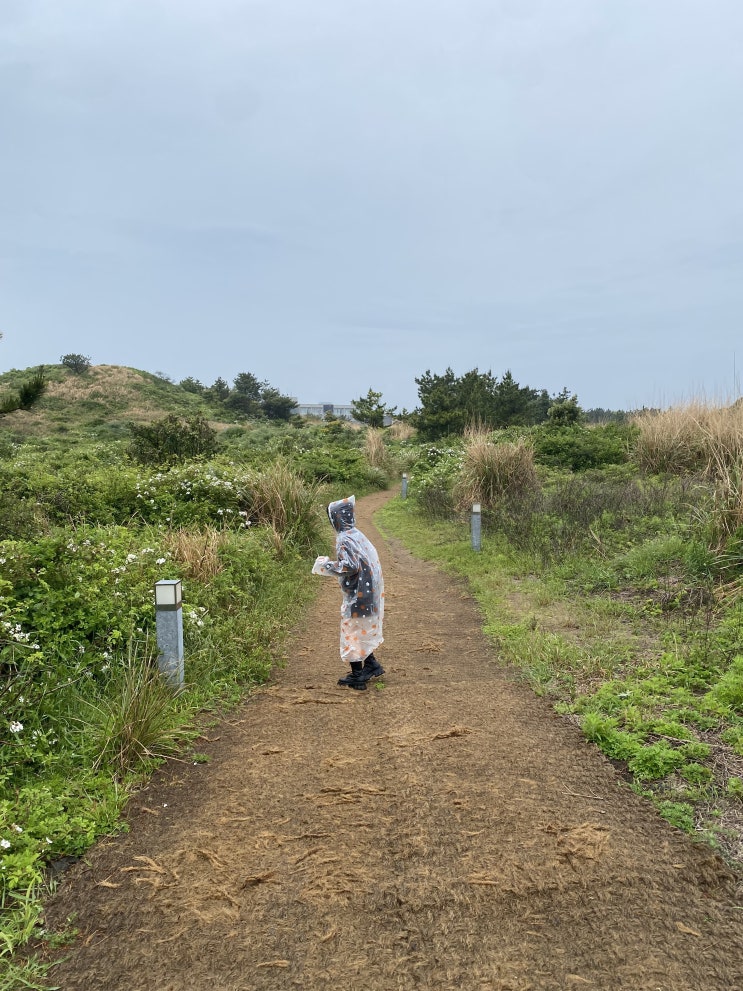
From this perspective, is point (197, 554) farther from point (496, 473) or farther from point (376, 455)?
point (376, 455)

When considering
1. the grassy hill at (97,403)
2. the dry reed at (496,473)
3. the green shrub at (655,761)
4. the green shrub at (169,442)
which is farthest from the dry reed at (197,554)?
the grassy hill at (97,403)

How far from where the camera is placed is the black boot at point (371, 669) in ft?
16.3

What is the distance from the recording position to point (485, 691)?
15.3 ft

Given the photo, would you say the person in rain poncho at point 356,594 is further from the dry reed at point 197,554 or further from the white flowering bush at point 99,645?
the dry reed at point 197,554

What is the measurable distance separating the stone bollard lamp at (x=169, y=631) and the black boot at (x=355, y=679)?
4.15 ft

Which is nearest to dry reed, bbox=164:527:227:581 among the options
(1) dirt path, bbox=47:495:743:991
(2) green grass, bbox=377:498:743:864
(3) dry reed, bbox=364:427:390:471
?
(1) dirt path, bbox=47:495:743:991

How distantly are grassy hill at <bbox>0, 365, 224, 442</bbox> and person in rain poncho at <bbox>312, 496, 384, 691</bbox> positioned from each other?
31690 millimetres

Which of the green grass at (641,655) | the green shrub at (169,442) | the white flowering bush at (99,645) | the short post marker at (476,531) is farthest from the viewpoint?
the green shrub at (169,442)

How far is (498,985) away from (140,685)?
2680mm

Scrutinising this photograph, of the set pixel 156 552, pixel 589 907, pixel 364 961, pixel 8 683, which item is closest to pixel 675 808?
pixel 589 907

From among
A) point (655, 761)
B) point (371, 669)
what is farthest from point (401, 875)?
point (371, 669)

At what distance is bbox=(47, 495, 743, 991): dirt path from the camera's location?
2.21 meters

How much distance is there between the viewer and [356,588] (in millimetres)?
4902

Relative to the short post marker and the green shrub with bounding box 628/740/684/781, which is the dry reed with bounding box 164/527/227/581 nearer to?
the short post marker
